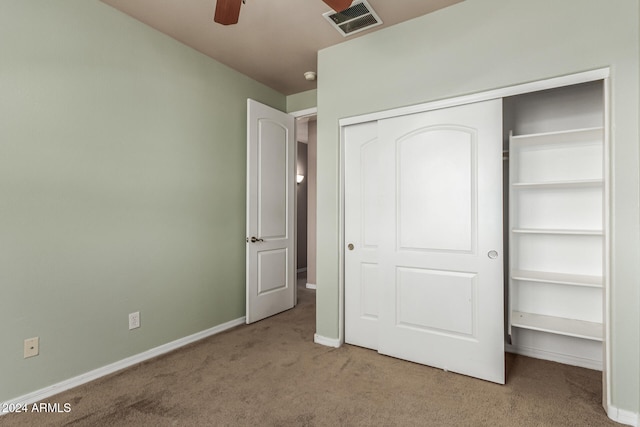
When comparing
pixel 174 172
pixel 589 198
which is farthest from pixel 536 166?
pixel 174 172

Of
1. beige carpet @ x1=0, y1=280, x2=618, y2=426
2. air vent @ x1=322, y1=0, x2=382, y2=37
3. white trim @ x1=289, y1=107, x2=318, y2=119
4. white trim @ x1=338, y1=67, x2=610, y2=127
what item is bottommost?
beige carpet @ x1=0, y1=280, x2=618, y2=426

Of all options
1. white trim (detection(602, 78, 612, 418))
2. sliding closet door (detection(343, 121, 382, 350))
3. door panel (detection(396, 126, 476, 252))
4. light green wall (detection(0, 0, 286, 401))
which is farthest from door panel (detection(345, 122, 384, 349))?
white trim (detection(602, 78, 612, 418))

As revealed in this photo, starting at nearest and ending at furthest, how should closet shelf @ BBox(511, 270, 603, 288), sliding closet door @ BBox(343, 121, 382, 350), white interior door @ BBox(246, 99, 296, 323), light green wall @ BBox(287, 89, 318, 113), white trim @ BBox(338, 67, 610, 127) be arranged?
white trim @ BBox(338, 67, 610, 127), closet shelf @ BBox(511, 270, 603, 288), sliding closet door @ BBox(343, 121, 382, 350), white interior door @ BBox(246, 99, 296, 323), light green wall @ BBox(287, 89, 318, 113)

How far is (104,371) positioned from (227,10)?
2508 mm

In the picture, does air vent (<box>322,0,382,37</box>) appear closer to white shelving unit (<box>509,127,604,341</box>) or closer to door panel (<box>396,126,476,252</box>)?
door panel (<box>396,126,476,252</box>)

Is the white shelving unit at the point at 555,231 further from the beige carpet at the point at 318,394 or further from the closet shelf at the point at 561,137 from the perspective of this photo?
the beige carpet at the point at 318,394

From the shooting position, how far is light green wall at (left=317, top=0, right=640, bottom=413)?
5.97 feet

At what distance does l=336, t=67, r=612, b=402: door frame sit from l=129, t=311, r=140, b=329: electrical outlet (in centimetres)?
163

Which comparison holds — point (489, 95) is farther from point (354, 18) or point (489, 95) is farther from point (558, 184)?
point (354, 18)

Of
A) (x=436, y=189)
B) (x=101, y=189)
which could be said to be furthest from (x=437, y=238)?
(x=101, y=189)

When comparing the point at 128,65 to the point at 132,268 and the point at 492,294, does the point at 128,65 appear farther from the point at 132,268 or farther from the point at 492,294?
the point at 492,294

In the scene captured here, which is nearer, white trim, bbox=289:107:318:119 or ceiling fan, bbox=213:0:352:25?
ceiling fan, bbox=213:0:352:25

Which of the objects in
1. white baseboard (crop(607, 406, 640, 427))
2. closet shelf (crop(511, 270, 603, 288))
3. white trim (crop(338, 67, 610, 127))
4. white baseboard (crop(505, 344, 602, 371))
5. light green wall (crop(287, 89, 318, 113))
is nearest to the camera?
white baseboard (crop(607, 406, 640, 427))

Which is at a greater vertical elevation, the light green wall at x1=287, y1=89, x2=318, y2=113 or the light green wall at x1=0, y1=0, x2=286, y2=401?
the light green wall at x1=287, y1=89, x2=318, y2=113
